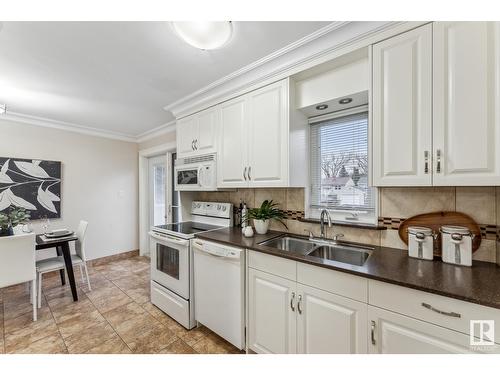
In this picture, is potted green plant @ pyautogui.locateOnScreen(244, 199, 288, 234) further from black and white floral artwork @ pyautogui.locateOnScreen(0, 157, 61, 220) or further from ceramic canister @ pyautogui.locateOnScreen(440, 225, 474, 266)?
black and white floral artwork @ pyautogui.locateOnScreen(0, 157, 61, 220)

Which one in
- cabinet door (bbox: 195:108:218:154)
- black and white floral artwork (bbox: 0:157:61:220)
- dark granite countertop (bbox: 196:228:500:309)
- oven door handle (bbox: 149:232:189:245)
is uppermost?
cabinet door (bbox: 195:108:218:154)

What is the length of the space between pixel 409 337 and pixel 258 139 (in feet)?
5.39

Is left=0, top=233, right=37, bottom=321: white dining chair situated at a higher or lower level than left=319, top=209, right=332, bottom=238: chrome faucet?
lower

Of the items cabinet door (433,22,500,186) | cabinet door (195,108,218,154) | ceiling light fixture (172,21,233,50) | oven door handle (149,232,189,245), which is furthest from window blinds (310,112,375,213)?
oven door handle (149,232,189,245)

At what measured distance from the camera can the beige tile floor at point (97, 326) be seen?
1.83 metres

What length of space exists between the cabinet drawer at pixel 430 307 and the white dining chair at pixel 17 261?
3134 millimetres

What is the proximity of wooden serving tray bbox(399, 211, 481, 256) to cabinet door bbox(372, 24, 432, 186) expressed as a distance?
14.1 inches

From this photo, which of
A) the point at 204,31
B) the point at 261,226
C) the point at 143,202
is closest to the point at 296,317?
the point at 261,226

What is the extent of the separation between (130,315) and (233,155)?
2.02m

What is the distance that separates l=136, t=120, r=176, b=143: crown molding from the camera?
353 centimetres

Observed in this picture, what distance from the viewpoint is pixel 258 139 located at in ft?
6.46

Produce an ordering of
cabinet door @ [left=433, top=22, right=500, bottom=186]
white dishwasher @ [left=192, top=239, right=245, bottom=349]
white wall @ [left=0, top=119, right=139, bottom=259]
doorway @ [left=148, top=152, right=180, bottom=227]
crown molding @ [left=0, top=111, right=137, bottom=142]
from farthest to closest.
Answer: doorway @ [left=148, top=152, right=180, bottom=227]
white wall @ [left=0, top=119, right=139, bottom=259]
crown molding @ [left=0, top=111, right=137, bottom=142]
white dishwasher @ [left=192, top=239, right=245, bottom=349]
cabinet door @ [left=433, top=22, right=500, bottom=186]

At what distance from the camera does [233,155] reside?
2182 mm
